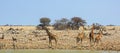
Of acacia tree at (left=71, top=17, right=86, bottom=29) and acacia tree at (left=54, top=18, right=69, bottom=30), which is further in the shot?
acacia tree at (left=71, top=17, right=86, bottom=29)

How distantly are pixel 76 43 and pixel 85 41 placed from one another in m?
1.59

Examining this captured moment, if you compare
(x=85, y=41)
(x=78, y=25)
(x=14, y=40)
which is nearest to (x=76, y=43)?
(x=85, y=41)

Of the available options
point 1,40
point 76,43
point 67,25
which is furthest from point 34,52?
point 67,25

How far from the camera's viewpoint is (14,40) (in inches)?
1181

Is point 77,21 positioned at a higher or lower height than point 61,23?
higher

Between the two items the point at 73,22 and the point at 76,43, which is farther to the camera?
the point at 73,22

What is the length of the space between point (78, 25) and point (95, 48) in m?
26.8

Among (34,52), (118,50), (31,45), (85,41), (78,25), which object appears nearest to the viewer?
(34,52)

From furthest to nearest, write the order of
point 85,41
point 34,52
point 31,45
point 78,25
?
point 78,25
point 85,41
point 31,45
point 34,52

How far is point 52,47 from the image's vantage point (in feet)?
90.6

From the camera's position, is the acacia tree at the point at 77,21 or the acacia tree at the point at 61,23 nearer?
the acacia tree at the point at 61,23

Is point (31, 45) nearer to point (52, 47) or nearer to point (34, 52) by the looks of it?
point (52, 47)

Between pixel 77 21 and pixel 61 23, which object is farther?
pixel 61 23

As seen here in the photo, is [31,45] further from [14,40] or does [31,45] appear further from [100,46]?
[100,46]
